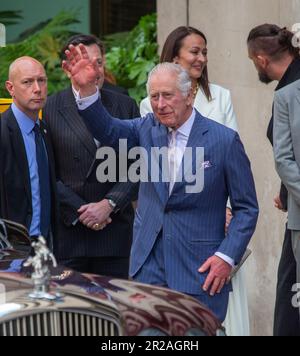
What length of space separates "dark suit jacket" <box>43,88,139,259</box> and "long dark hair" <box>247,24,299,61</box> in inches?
52.0

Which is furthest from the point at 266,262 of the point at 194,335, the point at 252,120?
the point at 194,335

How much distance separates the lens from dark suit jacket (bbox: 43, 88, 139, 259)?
838cm

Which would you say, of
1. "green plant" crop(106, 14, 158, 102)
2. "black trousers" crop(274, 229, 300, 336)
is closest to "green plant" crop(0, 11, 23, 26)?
"green plant" crop(106, 14, 158, 102)

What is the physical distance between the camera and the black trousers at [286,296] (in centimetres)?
818

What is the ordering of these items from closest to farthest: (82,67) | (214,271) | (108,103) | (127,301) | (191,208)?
(127,301) < (82,67) < (214,271) < (191,208) < (108,103)

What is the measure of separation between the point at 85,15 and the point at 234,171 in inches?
259

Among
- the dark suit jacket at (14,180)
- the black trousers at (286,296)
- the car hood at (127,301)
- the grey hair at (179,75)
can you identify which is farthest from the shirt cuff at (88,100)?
the black trousers at (286,296)

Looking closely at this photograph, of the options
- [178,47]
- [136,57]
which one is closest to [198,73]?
[178,47]

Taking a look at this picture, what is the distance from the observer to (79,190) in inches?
332

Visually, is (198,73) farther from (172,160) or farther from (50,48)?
(50,48)

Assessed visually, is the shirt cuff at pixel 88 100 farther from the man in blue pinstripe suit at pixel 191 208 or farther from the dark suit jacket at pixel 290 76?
the dark suit jacket at pixel 290 76

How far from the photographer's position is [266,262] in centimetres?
992

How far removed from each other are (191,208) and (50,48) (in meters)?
5.66
